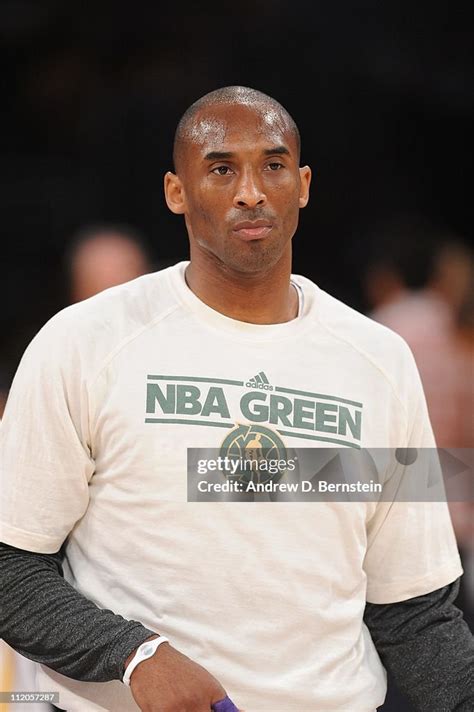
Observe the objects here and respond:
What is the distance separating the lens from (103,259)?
2.14 metres

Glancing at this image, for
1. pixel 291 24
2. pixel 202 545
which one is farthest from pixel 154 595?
pixel 291 24

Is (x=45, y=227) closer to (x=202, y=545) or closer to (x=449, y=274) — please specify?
(x=449, y=274)

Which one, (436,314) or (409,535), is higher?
(436,314)

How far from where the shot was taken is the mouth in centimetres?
141

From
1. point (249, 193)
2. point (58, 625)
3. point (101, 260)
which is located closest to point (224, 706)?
point (58, 625)

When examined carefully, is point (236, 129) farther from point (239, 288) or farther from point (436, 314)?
point (436, 314)

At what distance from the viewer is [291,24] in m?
2.39

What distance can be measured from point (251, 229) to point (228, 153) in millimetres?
101

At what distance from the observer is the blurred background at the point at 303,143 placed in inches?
86.6

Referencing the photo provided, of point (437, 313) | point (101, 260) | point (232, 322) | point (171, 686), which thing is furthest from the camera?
point (437, 313)

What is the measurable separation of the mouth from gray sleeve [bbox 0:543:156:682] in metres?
0.48

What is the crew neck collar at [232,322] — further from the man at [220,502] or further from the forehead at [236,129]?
the forehead at [236,129]

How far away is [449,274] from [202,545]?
1236mm

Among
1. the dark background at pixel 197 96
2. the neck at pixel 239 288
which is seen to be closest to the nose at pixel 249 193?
the neck at pixel 239 288
